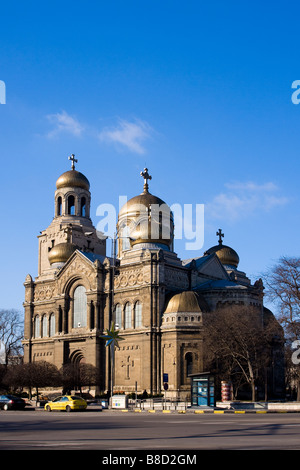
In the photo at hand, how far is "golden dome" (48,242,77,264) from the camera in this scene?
77.9 meters

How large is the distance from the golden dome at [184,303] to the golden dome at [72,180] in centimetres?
2505

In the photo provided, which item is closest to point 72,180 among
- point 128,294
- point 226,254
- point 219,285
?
point 128,294

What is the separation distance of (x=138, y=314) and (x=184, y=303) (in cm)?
619

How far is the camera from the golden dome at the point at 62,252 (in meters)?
77.9

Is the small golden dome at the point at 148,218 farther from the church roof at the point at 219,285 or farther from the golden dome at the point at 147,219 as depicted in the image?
the church roof at the point at 219,285

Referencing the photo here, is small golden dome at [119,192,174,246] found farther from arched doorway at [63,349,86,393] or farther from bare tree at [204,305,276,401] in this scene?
arched doorway at [63,349,86,393]

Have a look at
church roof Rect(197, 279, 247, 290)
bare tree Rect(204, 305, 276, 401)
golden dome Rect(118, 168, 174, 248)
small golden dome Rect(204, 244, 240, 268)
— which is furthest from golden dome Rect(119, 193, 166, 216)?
bare tree Rect(204, 305, 276, 401)

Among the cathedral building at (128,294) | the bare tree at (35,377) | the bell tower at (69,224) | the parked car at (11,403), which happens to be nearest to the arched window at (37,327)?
the cathedral building at (128,294)

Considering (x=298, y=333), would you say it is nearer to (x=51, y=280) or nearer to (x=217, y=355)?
(x=217, y=355)

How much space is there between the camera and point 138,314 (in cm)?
6675

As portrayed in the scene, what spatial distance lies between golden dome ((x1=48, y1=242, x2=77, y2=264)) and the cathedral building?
0.13 m

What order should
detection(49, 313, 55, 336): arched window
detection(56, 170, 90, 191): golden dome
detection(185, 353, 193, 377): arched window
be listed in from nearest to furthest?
detection(185, 353, 193, 377): arched window
detection(49, 313, 55, 336): arched window
detection(56, 170, 90, 191): golden dome
